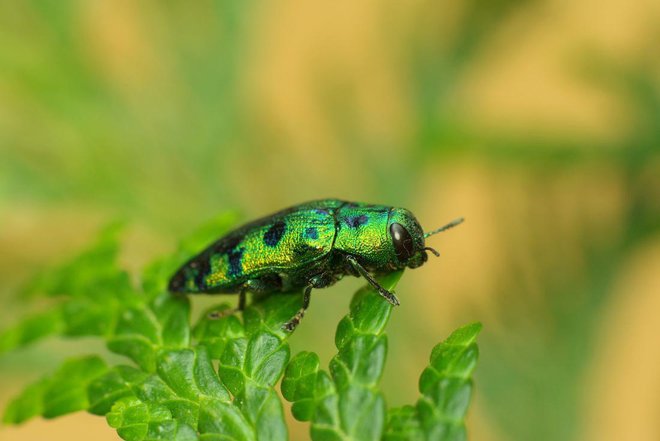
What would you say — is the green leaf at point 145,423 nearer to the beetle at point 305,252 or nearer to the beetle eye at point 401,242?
the beetle at point 305,252

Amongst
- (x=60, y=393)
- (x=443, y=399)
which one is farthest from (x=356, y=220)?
(x=60, y=393)

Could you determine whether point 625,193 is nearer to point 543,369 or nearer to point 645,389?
point 543,369

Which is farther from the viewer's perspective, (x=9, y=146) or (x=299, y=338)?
(x=9, y=146)

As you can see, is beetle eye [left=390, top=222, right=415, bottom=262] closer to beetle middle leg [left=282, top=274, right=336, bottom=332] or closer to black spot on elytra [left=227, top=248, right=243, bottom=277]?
beetle middle leg [left=282, top=274, right=336, bottom=332]

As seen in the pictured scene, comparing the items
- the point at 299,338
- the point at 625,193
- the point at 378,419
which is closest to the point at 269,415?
the point at 378,419

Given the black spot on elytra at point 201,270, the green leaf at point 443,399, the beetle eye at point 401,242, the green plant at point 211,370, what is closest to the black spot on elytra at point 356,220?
the beetle eye at point 401,242

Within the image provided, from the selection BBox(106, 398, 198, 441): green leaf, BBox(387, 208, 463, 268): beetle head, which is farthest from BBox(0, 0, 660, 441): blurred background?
BBox(106, 398, 198, 441): green leaf

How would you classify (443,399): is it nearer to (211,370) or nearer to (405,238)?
(211,370)
